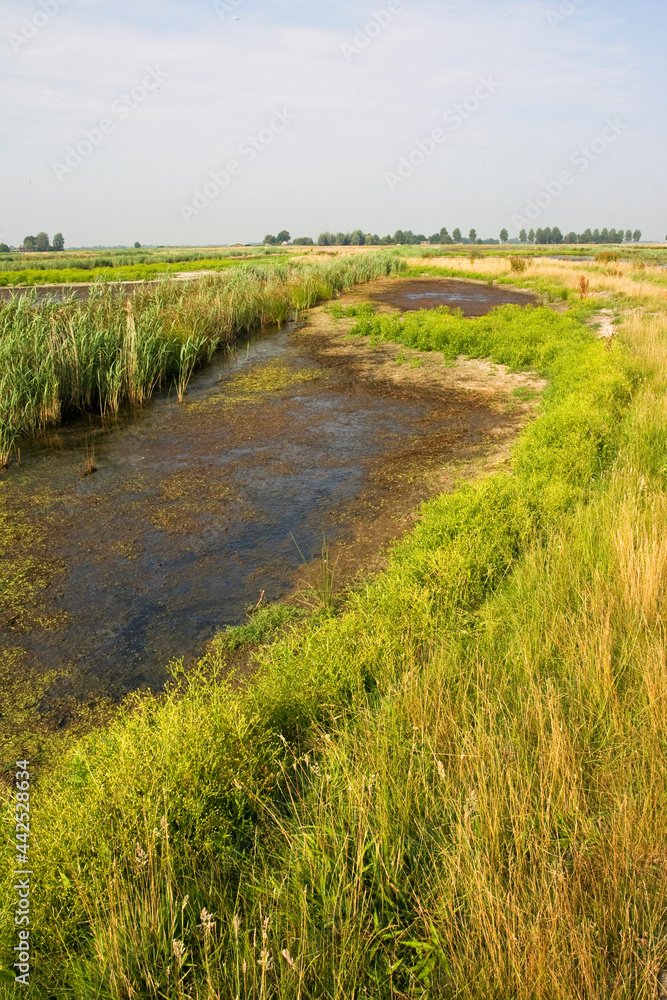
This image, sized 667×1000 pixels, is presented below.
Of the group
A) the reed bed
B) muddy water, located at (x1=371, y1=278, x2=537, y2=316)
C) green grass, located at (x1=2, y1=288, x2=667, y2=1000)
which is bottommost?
green grass, located at (x1=2, y1=288, x2=667, y2=1000)

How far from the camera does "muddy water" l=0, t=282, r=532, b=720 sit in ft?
14.0

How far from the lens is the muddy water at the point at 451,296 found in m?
20.7

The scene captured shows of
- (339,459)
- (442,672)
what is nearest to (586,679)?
(442,672)

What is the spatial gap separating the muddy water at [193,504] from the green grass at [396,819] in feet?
3.12

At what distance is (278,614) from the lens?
4.26 metres

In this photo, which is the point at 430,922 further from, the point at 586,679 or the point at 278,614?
the point at 278,614

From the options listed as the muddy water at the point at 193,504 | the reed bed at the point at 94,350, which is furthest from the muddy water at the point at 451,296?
the muddy water at the point at 193,504

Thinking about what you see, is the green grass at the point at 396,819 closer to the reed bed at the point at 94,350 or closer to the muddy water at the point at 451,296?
the reed bed at the point at 94,350

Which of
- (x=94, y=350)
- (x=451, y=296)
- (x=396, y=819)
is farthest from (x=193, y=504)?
(x=451, y=296)

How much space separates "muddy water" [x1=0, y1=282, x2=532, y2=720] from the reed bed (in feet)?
1.53

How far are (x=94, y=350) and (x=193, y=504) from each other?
176 inches

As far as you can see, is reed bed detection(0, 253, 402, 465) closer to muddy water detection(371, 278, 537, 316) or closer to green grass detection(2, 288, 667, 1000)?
green grass detection(2, 288, 667, 1000)

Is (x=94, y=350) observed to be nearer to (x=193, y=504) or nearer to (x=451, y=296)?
(x=193, y=504)

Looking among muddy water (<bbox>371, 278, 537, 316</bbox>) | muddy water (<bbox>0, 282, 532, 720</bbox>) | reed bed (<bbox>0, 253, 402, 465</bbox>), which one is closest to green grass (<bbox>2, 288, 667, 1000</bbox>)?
muddy water (<bbox>0, 282, 532, 720</bbox>)
